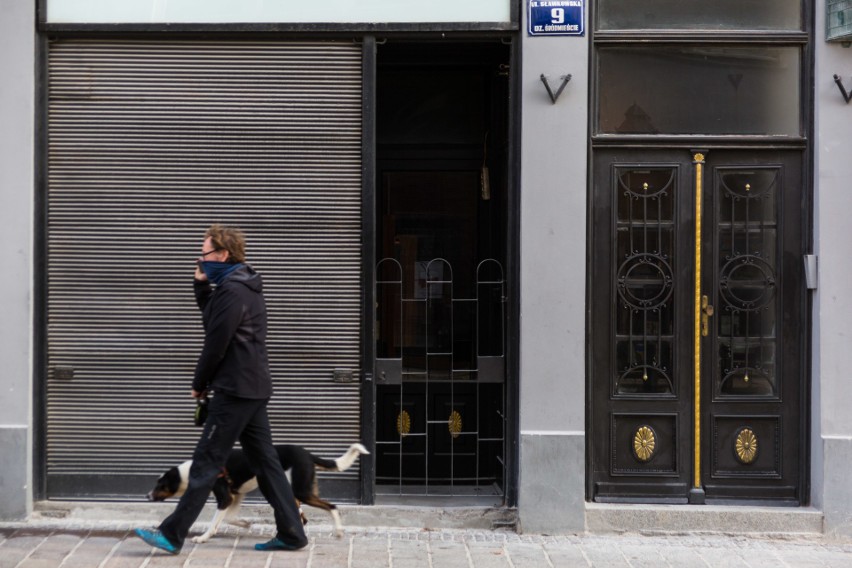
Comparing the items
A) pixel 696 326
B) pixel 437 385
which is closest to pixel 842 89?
pixel 696 326

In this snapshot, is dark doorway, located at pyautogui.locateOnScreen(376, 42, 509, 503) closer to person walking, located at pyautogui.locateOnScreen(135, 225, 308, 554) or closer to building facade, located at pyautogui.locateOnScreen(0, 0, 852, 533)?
building facade, located at pyautogui.locateOnScreen(0, 0, 852, 533)

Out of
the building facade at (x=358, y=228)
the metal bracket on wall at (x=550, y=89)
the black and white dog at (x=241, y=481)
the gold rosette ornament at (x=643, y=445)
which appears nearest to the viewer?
the black and white dog at (x=241, y=481)

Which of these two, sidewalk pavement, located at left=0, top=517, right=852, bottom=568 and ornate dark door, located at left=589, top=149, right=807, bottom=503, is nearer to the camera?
sidewalk pavement, located at left=0, top=517, right=852, bottom=568

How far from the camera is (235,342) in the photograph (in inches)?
286

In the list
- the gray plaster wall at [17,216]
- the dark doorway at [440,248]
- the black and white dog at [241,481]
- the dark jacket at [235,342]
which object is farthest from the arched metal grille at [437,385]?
the gray plaster wall at [17,216]

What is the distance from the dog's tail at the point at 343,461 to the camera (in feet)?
25.5

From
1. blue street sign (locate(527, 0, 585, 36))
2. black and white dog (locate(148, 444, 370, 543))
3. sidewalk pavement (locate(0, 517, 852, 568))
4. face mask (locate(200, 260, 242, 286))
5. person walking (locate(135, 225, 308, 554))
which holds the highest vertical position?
blue street sign (locate(527, 0, 585, 36))

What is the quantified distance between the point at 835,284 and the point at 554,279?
197 cm

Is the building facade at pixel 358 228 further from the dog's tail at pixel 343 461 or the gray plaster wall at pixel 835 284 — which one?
the dog's tail at pixel 343 461

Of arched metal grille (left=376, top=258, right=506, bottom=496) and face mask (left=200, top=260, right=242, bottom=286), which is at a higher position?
face mask (left=200, top=260, right=242, bottom=286)

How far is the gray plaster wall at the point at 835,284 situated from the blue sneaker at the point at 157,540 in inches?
177

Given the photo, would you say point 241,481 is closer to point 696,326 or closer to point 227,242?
point 227,242

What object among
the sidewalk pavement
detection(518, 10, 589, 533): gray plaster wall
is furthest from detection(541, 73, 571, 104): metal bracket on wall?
the sidewalk pavement

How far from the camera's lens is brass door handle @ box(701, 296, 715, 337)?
8531 millimetres
